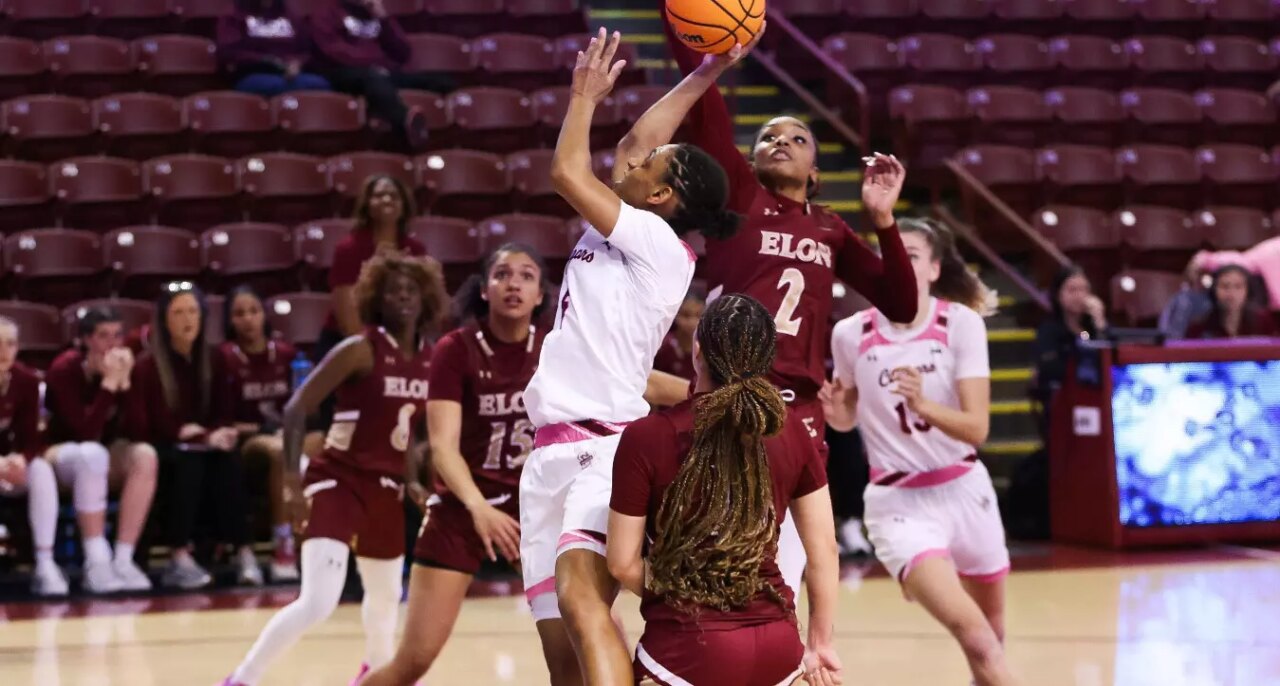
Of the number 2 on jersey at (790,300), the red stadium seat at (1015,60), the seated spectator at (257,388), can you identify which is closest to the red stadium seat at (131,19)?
the seated spectator at (257,388)

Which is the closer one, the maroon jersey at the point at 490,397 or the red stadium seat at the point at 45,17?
the maroon jersey at the point at 490,397

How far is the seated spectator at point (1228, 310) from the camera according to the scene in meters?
9.79

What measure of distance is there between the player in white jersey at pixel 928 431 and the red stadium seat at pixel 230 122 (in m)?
6.38

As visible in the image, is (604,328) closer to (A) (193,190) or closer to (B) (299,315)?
(B) (299,315)

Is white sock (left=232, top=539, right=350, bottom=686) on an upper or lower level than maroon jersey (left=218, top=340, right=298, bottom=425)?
lower

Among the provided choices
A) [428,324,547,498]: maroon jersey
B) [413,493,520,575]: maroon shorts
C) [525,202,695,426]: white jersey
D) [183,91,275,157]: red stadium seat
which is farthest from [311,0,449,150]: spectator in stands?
[525,202,695,426]: white jersey

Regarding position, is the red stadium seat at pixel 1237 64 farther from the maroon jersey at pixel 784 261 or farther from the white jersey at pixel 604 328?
the white jersey at pixel 604 328

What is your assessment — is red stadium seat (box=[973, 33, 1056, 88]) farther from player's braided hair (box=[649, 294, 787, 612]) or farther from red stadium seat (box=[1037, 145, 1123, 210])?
player's braided hair (box=[649, 294, 787, 612])

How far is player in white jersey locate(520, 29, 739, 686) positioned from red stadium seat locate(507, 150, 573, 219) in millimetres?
6756

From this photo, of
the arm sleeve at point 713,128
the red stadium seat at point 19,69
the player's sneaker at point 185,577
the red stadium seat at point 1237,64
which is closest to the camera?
the arm sleeve at point 713,128

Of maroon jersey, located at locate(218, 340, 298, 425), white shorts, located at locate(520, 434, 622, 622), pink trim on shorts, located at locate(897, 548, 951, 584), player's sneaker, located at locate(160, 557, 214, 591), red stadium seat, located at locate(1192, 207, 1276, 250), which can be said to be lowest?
player's sneaker, located at locate(160, 557, 214, 591)

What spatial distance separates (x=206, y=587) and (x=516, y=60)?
5100 mm

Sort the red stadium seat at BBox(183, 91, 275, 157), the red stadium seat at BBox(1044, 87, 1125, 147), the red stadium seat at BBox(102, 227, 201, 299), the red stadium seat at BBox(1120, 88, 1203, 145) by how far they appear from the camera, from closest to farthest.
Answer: the red stadium seat at BBox(102, 227, 201, 299), the red stadium seat at BBox(183, 91, 275, 157), the red stadium seat at BBox(1044, 87, 1125, 147), the red stadium seat at BBox(1120, 88, 1203, 145)

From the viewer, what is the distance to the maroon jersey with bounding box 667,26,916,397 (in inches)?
178
